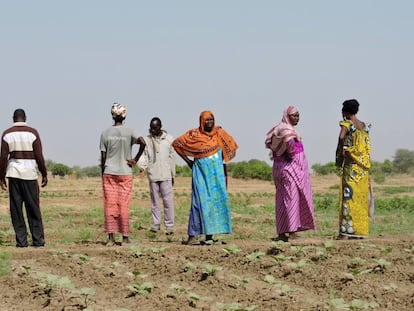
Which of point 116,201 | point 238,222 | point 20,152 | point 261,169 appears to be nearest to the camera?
point 20,152

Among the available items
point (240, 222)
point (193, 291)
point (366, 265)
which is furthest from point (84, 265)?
point (240, 222)

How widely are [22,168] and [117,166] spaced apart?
1.11 meters

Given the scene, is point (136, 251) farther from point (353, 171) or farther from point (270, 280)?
point (353, 171)

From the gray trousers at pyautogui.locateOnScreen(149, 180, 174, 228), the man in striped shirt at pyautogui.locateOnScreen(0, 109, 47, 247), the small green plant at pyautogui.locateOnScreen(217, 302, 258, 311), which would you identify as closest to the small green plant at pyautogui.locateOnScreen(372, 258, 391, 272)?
the small green plant at pyautogui.locateOnScreen(217, 302, 258, 311)

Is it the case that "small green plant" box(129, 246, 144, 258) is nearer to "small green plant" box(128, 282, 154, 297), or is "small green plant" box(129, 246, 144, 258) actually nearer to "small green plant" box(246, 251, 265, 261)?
"small green plant" box(246, 251, 265, 261)

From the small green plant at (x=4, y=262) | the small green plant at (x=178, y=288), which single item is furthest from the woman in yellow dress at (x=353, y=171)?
the small green plant at (x=178, y=288)

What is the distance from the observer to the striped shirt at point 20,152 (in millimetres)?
11156

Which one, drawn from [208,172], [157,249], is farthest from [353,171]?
[157,249]

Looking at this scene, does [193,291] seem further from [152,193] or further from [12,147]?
[152,193]

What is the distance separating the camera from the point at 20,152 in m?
11.2

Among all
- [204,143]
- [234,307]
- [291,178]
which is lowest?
[234,307]

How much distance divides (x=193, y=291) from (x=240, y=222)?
27.3 feet

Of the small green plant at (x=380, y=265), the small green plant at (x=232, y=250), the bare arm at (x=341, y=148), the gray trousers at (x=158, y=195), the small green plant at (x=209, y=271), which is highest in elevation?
the bare arm at (x=341, y=148)

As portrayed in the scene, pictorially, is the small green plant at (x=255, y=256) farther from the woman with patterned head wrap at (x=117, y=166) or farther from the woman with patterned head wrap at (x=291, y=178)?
the woman with patterned head wrap at (x=117, y=166)
